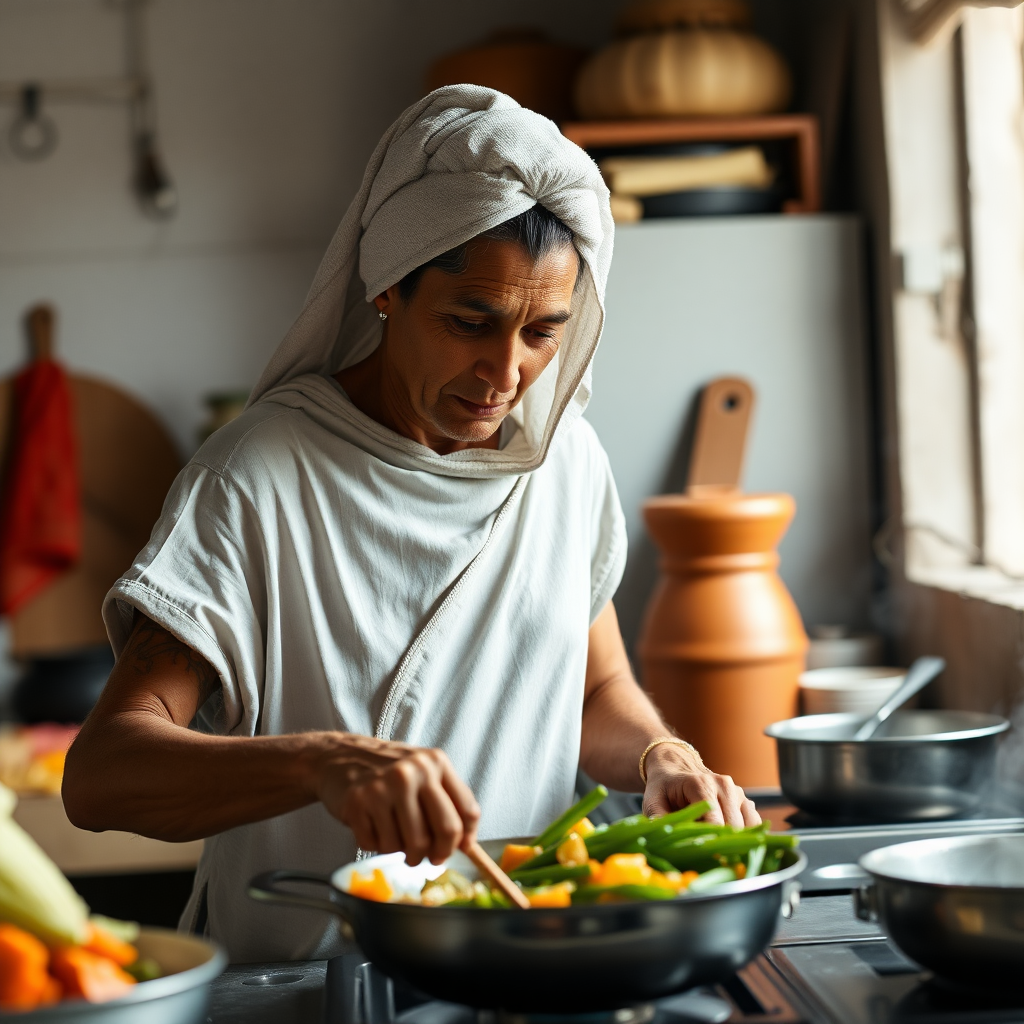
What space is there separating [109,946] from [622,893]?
1.04ft

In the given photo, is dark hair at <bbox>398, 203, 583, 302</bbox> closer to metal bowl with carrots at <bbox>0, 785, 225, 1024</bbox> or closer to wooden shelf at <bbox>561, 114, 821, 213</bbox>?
metal bowl with carrots at <bbox>0, 785, 225, 1024</bbox>

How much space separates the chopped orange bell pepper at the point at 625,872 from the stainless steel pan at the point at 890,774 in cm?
59

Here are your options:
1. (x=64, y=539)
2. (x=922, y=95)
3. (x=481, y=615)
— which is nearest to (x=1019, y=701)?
(x=481, y=615)

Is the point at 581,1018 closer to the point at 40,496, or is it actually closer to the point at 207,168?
the point at 40,496

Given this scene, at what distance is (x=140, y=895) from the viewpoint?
3.10 metres

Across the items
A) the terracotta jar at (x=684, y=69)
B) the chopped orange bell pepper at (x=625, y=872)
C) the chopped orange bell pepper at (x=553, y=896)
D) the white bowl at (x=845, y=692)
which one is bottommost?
the white bowl at (x=845, y=692)

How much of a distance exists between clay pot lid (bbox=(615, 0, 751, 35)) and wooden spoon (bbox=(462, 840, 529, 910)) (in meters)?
1.93

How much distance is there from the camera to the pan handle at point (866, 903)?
95cm

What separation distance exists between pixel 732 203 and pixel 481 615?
130 centimetres

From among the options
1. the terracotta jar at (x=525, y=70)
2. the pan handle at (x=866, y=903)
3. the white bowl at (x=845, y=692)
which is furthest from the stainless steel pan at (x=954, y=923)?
the terracotta jar at (x=525, y=70)

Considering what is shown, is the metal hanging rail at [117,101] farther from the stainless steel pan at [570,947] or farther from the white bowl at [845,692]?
the stainless steel pan at [570,947]

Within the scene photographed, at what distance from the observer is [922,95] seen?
2260 mm

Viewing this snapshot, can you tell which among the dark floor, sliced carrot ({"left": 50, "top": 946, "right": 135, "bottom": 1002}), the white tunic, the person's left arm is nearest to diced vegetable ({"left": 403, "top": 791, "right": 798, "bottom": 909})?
the person's left arm

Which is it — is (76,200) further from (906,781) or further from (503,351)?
(906,781)
